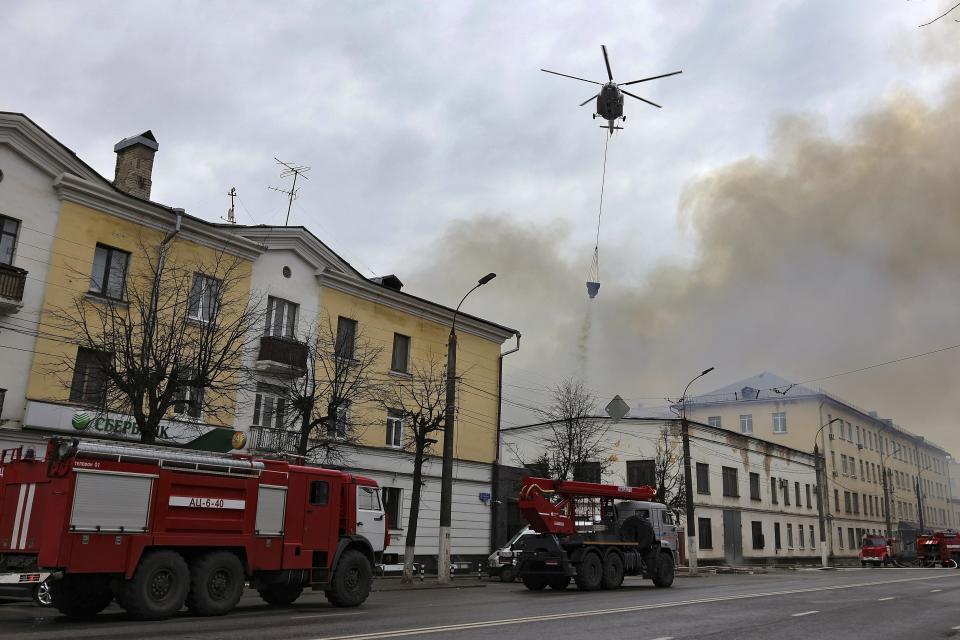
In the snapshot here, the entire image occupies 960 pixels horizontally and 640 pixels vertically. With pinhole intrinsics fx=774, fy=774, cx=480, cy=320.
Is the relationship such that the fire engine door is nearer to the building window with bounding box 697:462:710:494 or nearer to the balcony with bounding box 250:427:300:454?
the balcony with bounding box 250:427:300:454

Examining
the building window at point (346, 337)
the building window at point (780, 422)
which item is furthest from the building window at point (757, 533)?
the building window at point (346, 337)

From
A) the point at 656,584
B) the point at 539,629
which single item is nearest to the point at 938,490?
the point at 656,584

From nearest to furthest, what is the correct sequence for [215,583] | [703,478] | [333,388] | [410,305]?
[215,583]
[333,388]
[410,305]
[703,478]

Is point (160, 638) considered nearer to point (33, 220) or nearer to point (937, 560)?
point (33, 220)

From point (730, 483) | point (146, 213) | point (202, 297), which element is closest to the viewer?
point (146, 213)

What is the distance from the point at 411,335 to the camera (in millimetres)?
33156

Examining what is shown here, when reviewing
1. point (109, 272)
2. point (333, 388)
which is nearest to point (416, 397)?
point (333, 388)

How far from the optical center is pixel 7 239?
21.9m

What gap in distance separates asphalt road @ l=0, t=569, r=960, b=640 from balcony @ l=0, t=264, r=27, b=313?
887 cm

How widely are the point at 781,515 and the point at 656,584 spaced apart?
3749cm

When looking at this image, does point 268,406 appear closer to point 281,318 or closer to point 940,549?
point 281,318

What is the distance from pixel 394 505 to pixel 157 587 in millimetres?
18166

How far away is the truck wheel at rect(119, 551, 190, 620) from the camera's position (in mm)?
12656

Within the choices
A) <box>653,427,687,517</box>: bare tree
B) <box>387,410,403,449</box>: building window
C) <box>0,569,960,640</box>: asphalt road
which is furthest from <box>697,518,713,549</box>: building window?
<box>0,569,960,640</box>: asphalt road
